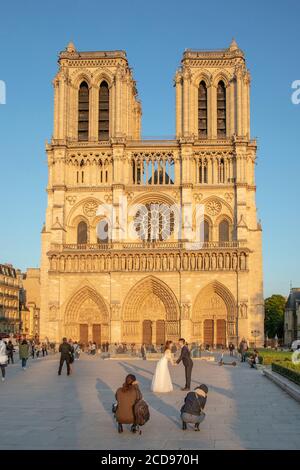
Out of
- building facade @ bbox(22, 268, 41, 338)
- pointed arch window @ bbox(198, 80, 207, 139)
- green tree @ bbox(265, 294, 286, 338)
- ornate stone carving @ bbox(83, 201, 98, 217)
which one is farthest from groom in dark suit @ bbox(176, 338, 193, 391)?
green tree @ bbox(265, 294, 286, 338)

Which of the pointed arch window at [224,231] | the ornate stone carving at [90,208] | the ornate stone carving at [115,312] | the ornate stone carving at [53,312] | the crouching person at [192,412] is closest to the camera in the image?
the crouching person at [192,412]

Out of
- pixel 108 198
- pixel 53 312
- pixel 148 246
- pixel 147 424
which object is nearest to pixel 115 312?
pixel 53 312

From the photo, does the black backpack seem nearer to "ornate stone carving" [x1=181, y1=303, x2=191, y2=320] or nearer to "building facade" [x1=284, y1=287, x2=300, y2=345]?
→ "ornate stone carving" [x1=181, y1=303, x2=191, y2=320]

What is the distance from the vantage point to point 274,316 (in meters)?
94.9

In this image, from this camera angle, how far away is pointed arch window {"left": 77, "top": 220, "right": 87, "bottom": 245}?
57.1 m

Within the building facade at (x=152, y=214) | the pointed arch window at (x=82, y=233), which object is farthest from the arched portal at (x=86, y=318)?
the pointed arch window at (x=82, y=233)

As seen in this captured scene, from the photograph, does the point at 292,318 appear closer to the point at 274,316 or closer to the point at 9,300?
the point at 274,316

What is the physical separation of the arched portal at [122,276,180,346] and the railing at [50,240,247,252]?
8.46 ft

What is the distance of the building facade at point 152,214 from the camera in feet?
177

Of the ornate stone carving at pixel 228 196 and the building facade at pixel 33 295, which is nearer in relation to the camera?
the ornate stone carving at pixel 228 196

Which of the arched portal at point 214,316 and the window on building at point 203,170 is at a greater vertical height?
the window on building at point 203,170

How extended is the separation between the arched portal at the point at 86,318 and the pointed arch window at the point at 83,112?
13.0 m

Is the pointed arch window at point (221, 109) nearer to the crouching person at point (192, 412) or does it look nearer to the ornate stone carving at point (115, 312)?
the ornate stone carving at point (115, 312)
